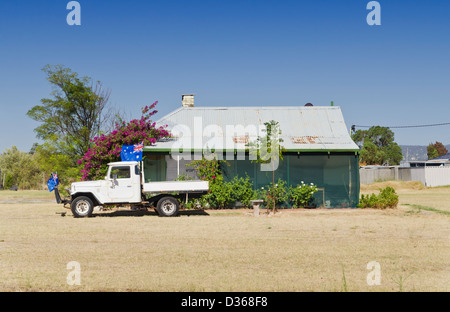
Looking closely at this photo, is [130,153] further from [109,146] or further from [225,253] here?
[225,253]

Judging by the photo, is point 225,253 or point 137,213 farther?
point 137,213

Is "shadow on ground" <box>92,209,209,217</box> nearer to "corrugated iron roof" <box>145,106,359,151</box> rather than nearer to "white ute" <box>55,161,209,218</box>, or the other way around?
"white ute" <box>55,161,209,218</box>

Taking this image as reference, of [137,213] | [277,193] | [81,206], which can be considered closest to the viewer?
[81,206]

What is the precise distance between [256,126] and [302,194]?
14.8 feet

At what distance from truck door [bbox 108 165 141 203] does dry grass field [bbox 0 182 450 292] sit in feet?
3.01

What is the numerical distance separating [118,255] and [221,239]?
327cm

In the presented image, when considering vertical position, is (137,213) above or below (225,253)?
above

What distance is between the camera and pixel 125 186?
721 inches

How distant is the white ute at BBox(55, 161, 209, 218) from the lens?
18.2m

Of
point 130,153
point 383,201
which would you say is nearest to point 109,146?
point 130,153

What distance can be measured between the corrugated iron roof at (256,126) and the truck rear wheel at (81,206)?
14.6 feet

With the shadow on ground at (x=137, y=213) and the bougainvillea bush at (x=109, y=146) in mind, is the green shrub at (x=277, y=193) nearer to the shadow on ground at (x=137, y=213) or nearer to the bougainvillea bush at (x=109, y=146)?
the shadow on ground at (x=137, y=213)

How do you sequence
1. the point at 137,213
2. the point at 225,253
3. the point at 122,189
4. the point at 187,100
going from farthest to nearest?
the point at 187,100, the point at 137,213, the point at 122,189, the point at 225,253
